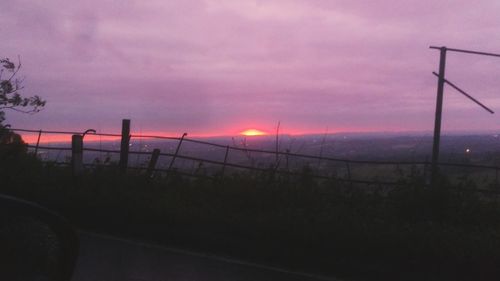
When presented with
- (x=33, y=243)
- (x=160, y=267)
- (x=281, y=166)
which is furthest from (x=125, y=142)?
(x=33, y=243)

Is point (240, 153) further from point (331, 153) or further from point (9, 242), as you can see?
point (9, 242)

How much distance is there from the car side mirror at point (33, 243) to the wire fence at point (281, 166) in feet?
28.0

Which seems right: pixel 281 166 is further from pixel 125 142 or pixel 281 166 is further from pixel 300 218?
pixel 125 142

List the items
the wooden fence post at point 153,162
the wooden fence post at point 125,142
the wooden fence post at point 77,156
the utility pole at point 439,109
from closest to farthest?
the utility pole at point 439,109 < the wooden fence post at point 77,156 < the wooden fence post at point 153,162 < the wooden fence post at point 125,142

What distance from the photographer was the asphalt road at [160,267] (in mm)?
7082

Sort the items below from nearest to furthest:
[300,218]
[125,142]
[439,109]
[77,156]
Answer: [300,218] → [439,109] → [77,156] → [125,142]

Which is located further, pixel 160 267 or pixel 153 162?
pixel 153 162

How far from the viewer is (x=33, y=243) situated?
106 inches

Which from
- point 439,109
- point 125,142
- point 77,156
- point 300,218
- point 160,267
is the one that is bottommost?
point 160,267

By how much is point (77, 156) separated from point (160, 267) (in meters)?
6.17

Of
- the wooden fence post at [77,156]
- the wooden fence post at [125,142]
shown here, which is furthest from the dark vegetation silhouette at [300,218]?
the wooden fence post at [125,142]

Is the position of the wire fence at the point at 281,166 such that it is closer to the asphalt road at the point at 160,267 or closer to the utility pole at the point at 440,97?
the utility pole at the point at 440,97

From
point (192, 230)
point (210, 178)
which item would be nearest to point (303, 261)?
point (192, 230)

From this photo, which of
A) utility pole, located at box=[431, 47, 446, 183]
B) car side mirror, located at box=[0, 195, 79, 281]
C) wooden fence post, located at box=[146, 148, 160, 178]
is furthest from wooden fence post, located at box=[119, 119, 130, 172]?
car side mirror, located at box=[0, 195, 79, 281]
